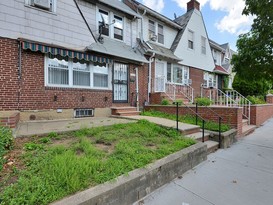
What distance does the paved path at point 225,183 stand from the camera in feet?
10.1

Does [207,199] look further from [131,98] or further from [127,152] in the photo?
[131,98]

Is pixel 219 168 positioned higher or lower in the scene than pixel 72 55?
lower

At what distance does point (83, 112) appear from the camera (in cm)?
819

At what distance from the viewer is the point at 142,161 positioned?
3527 millimetres

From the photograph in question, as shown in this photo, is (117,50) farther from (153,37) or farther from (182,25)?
(182,25)

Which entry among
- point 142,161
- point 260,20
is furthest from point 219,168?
point 260,20

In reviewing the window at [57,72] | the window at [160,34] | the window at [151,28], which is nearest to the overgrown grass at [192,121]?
the window at [57,72]

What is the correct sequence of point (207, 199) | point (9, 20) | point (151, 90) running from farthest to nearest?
point (151, 90)
point (9, 20)
point (207, 199)

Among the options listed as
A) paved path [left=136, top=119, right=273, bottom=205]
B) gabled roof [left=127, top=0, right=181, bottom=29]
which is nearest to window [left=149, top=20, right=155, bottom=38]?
gabled roof [left=127, top=0, right=181, bottom=29]

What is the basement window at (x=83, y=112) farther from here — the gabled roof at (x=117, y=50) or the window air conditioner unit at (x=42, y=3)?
the window air conditioner unit at (x=42, y=3)

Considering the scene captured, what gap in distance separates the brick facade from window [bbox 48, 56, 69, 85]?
0.28 metres

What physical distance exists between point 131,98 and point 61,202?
806cm

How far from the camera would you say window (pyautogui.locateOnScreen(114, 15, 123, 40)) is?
32.6 feet

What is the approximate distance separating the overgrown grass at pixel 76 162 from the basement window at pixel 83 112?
2.91m
